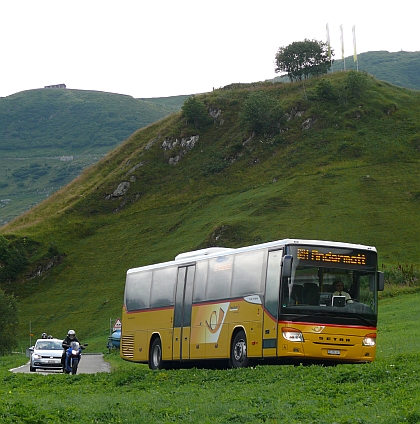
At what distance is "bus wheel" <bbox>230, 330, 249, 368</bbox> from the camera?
24531 millimetres

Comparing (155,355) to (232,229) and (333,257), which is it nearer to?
(333,257)

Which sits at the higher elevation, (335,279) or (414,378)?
(335,279)

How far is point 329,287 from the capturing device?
2309 centimetres

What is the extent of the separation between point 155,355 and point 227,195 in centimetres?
7396

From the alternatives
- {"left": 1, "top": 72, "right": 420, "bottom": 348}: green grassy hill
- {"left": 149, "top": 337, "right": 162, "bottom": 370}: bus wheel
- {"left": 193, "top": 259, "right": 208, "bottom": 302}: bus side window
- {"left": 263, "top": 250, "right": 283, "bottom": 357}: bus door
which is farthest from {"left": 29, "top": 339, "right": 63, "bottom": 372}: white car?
{"left": 1, "top": 72, "right": 420, "bottom": 348}: green grassy hill

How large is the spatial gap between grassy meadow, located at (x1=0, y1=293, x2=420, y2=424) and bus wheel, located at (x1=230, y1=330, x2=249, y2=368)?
5.30 feet

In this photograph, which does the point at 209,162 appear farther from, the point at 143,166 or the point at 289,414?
the point at 289,414

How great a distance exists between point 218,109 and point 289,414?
11932 centimetres

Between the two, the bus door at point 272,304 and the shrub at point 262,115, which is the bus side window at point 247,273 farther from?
the shrub at point 262,115

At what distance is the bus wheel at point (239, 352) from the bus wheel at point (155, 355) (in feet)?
17.9

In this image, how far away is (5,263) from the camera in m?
100

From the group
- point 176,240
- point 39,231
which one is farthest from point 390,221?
point 39,231

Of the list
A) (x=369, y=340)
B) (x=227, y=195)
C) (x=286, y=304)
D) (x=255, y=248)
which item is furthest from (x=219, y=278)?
(x=227, y=195)

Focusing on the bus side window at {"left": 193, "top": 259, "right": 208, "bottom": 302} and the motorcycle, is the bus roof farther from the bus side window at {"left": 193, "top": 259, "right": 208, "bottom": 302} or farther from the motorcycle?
the motorcycle
